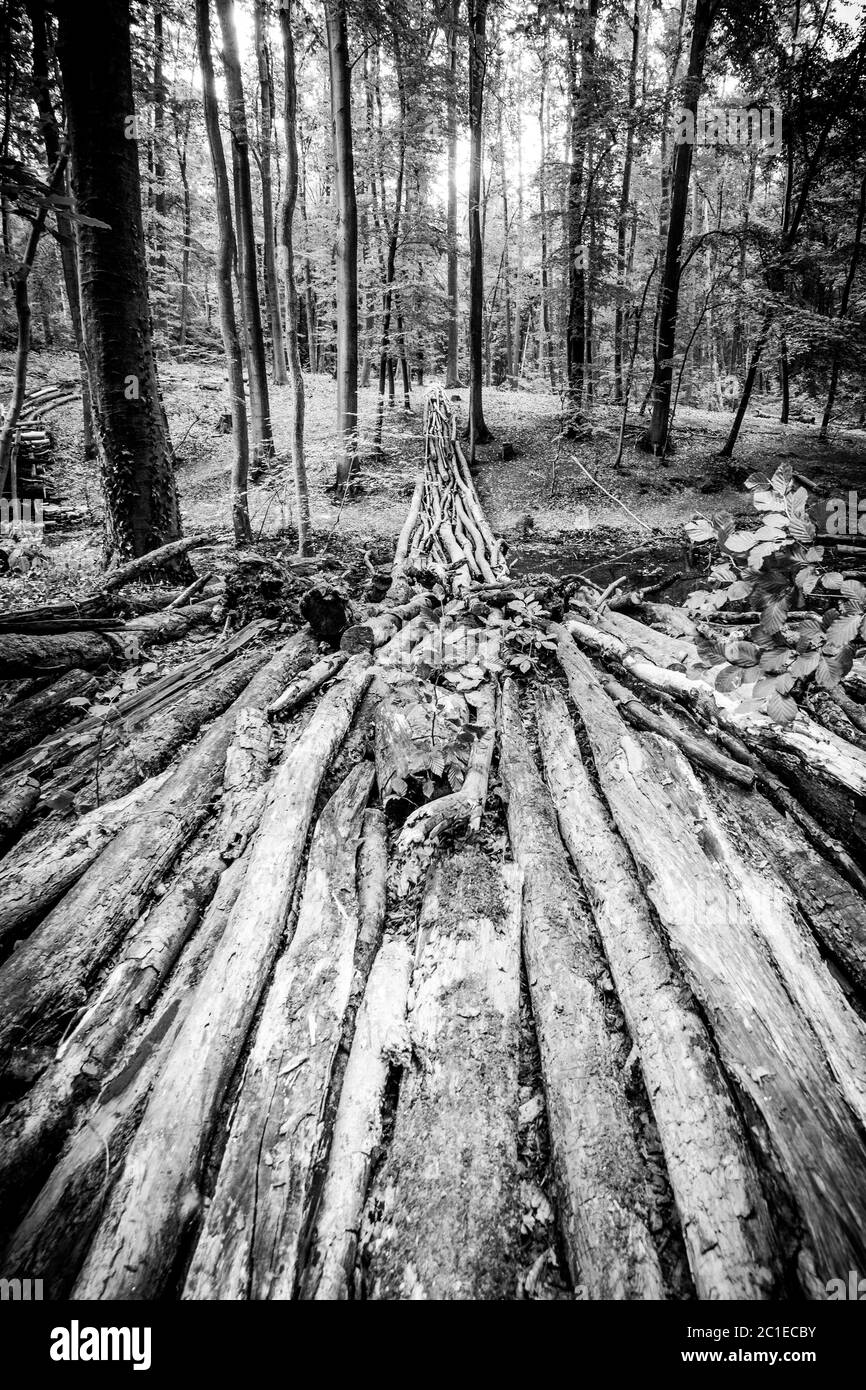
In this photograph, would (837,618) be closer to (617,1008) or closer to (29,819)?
(617,1008)

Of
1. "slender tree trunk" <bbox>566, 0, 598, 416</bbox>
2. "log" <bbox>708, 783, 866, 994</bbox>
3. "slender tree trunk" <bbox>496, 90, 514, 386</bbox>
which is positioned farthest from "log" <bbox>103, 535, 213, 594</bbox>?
"slender tree trunk" <bbox>496, 90, 514, 386</bbox>

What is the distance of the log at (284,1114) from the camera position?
48.6 inches

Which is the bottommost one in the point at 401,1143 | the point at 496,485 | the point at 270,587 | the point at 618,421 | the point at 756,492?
the point at 401,1143

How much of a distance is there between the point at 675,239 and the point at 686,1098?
602 inches

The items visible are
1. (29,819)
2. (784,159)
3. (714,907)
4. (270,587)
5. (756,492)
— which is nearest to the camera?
(756,492)

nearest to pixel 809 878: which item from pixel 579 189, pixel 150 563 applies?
pixel 150 563

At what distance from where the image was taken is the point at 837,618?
58.3 inches

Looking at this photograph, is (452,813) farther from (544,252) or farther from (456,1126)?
(544,252)

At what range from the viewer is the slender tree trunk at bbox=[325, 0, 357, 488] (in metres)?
9.61

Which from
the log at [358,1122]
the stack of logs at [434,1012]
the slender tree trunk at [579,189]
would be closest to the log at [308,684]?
the stack of logs at [434,1012]

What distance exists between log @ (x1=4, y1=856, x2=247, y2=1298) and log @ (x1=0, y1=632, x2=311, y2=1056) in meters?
0.31

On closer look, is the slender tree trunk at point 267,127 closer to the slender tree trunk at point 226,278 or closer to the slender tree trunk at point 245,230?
the slender tree trunk at point 245,230
